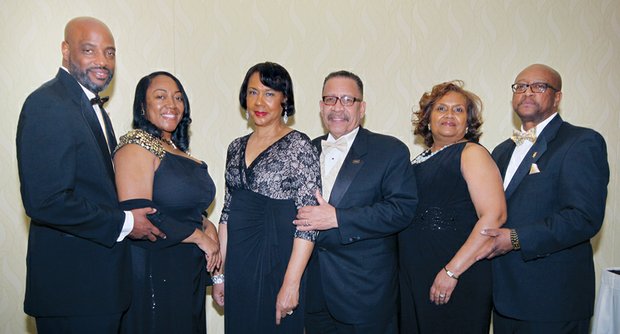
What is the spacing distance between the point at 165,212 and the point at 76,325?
1.88 ft

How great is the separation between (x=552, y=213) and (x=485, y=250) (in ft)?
1.21

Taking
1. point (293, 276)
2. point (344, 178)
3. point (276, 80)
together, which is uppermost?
point (276, 80)

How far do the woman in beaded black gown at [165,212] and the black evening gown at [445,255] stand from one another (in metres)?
1.01

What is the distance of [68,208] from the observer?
181cm

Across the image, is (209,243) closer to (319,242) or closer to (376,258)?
(319,242)

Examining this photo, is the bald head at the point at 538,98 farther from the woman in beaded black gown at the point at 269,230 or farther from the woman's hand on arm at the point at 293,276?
the woman's hand on arm at the point at 293,276

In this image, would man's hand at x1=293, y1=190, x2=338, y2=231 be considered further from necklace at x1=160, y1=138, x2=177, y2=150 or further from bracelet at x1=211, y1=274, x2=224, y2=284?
necklace at x1=160, y1=138, x2=177, y2=150

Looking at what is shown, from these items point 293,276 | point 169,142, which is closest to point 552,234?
point 293,276

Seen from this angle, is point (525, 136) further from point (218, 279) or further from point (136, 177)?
point (136, 177)

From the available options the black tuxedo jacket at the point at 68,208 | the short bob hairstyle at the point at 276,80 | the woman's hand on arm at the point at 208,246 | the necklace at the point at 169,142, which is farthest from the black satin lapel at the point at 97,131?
the short bob hairstyle at the point at 276,80

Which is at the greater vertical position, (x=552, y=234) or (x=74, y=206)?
(x=74, y=206)

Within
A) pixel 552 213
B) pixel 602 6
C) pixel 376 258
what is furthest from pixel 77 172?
pixel 602 6

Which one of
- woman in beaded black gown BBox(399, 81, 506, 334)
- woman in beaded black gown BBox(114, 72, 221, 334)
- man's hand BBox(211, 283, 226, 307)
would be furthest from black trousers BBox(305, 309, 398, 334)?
woman in beaded black gown BBox(114, 72, 221, 334)

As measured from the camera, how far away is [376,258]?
2.35 metres
